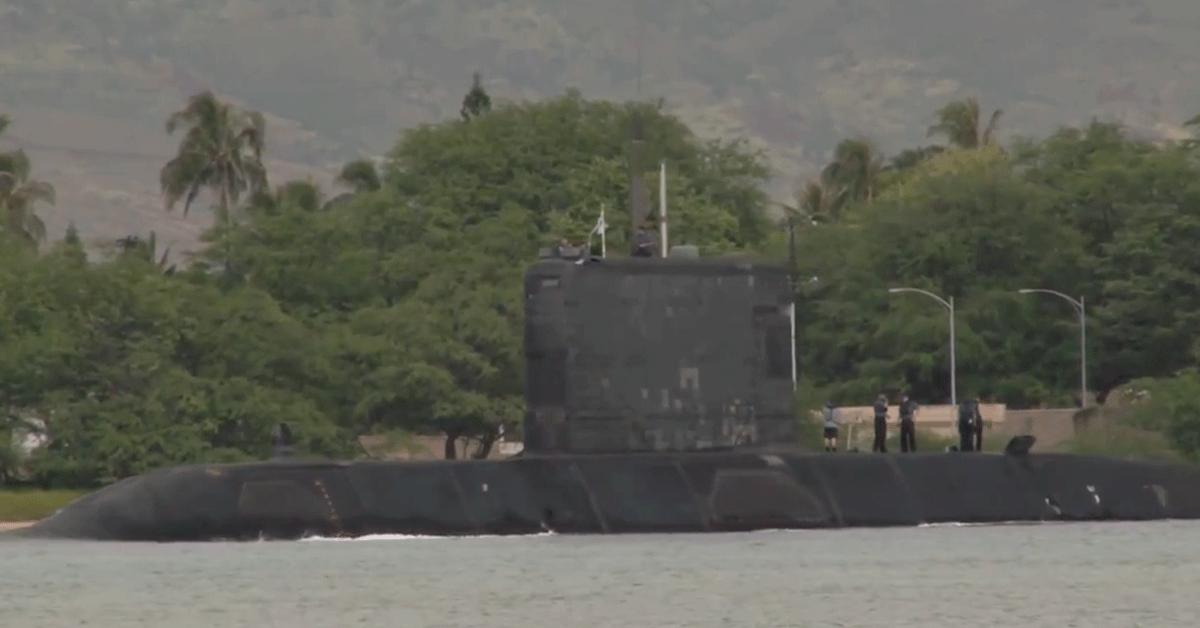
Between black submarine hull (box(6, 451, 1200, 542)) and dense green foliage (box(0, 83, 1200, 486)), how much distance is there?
80.1 ft

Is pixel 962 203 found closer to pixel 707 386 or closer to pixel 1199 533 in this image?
pixel 1199 533

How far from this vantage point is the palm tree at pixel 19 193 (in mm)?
103000

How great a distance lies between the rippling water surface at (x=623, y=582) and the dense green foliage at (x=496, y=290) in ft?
57.8

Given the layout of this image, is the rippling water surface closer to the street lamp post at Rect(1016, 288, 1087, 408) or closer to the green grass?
the green grass

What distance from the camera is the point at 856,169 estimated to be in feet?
418

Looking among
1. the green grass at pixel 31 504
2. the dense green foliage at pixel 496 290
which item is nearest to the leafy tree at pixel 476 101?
the dense green foliage at pixel 496 290

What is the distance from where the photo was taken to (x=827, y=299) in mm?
84312

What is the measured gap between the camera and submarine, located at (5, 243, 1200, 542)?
35.4 m

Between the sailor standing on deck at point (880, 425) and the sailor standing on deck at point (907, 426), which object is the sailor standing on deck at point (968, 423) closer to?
the sailor standing on deck at point (907, 426)

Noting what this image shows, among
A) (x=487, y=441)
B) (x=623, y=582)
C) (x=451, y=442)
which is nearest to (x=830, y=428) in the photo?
(x=623, y=582)

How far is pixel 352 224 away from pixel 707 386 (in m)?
46.2

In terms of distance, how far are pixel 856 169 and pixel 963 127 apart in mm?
7171

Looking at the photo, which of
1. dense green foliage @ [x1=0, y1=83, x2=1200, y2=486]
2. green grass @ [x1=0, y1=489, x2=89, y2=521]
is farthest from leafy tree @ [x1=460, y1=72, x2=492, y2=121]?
green grass @ [x1=0, y1=489, x2=89, y2=521]

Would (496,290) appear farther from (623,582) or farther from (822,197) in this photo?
(822,197)
